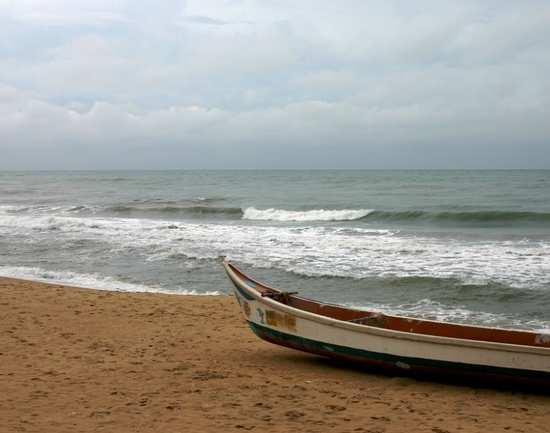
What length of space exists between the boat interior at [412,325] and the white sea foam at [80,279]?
5162mm

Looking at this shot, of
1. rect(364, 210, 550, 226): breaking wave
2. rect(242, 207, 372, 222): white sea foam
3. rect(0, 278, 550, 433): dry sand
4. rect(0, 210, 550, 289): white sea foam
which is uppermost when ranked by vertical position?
rect(364, 210, 550, 226): breaking wave

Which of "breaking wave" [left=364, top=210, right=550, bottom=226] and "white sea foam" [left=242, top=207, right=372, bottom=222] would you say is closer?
"breaking wave" [left=364, top=210, right=550, bottom=226]

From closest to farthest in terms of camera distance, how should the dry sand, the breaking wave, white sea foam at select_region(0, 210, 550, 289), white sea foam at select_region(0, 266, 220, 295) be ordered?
the dry sand, white sea foam at select_region(0, 266, 220, 295), white sea foam at select_region(0, 210, 550, 289), the breaking wave

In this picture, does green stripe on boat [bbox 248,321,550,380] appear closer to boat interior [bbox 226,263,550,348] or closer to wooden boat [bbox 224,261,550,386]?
wooden boat [bbox 224,261,550,386]

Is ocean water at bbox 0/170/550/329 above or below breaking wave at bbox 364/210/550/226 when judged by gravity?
below

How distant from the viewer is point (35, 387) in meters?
5.89

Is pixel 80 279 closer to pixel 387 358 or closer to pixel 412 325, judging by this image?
pixel 412 325

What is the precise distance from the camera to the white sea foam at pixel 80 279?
12773 mm

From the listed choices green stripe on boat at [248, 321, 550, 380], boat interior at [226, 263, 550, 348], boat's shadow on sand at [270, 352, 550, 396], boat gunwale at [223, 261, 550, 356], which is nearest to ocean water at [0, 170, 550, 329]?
boat interior at [226, 263, 550, 348]

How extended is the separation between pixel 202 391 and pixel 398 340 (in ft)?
6.74

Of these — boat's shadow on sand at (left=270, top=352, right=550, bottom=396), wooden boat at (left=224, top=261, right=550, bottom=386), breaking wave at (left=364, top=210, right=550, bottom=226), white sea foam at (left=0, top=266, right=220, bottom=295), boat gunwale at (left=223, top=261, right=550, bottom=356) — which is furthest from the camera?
breaking wave at (left=364, top=210, right=550, bottom=226)

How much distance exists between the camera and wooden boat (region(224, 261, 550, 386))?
5793 mm

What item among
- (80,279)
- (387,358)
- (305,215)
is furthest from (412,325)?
(305,215)

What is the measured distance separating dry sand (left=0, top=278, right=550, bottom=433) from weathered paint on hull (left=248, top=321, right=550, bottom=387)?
17 cm
